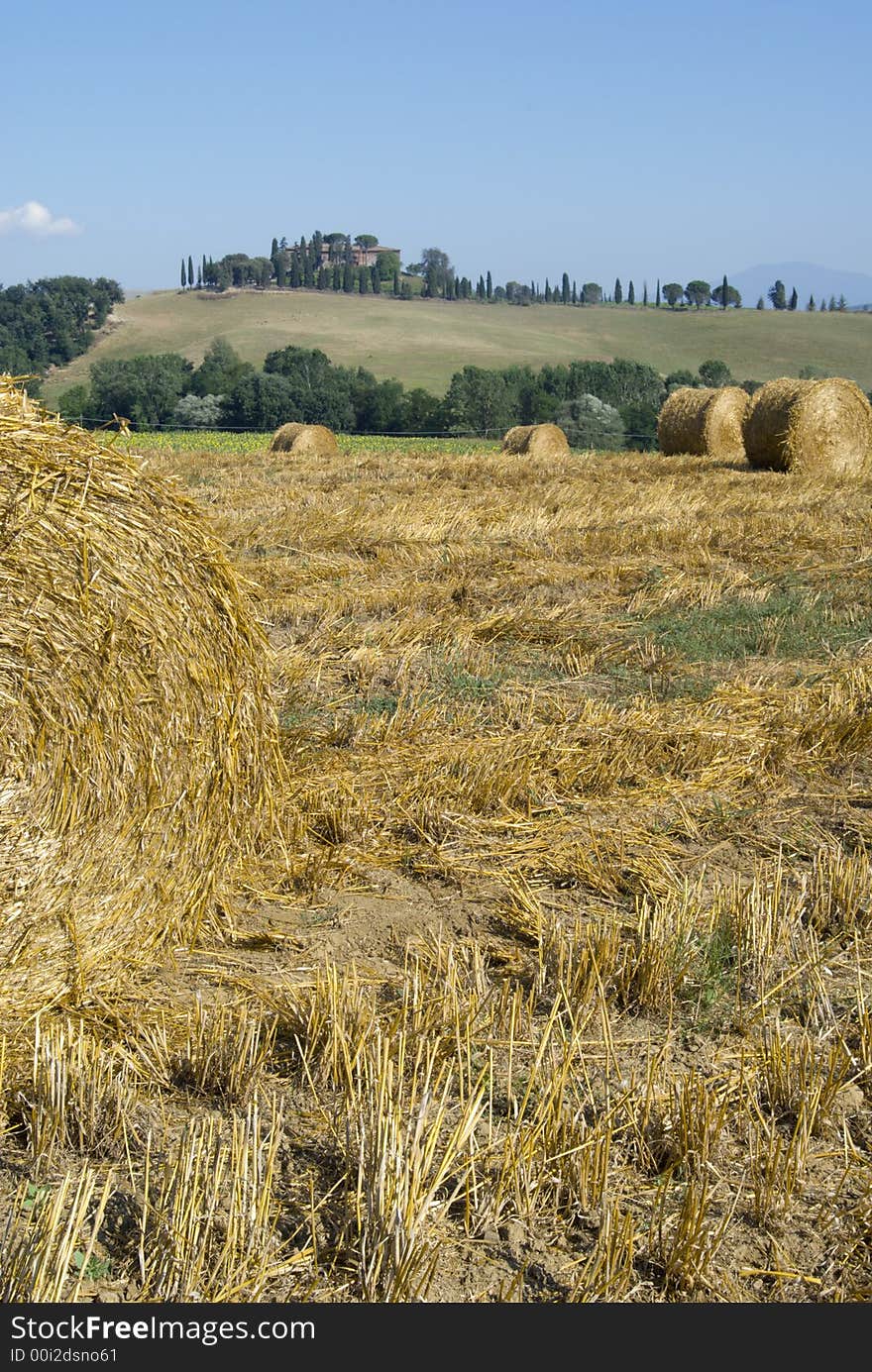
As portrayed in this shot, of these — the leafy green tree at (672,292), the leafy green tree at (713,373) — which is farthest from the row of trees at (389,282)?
the leafy green tree at (713,373)

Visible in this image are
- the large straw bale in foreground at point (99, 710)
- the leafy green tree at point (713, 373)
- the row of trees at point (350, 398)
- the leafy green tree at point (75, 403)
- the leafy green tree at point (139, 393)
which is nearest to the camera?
the large straw bale in foreground at point (99, 710)

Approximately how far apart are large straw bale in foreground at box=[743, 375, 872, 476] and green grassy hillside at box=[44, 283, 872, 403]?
62.0 m

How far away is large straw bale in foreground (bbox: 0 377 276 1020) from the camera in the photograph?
3.98 metres

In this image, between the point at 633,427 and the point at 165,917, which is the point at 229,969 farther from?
the point at 633,427

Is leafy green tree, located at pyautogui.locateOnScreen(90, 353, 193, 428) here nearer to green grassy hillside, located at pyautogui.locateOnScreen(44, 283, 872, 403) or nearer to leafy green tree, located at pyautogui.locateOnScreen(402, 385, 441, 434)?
leafy green tree, located at pyautogui.locateOnScreen(402, 385, 441, 434)

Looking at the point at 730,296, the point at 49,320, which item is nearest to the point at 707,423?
the point at 49,320

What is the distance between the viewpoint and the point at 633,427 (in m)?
42.9

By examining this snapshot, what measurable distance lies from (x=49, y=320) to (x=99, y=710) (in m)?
87.0

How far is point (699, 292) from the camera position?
15438 centimetres

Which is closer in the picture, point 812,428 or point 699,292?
point 812,428

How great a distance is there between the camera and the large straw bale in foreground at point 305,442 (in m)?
26.0

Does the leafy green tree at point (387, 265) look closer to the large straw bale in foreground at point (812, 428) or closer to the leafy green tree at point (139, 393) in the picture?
the leafy green tree at point (139, 393)

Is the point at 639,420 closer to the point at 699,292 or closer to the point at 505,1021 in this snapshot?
the point at 505,1021

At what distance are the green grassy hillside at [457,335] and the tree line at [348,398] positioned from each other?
22144mm
